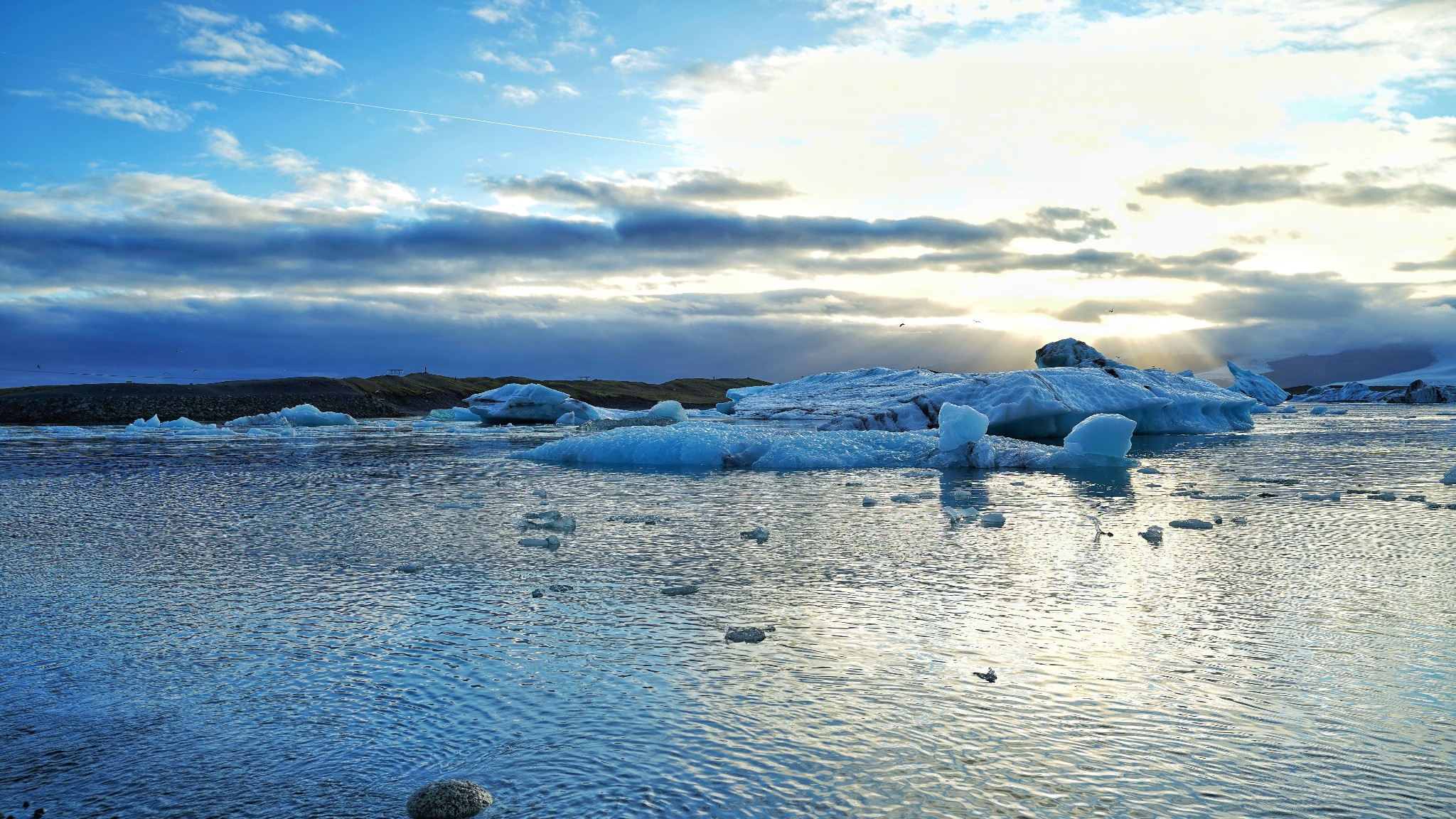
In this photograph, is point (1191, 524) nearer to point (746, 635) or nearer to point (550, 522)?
point (746, 635)

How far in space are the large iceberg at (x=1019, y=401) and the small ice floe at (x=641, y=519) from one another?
12020mm

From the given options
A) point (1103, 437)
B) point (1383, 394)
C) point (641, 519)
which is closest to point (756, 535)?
point (641, 519)

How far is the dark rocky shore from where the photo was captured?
160 ft

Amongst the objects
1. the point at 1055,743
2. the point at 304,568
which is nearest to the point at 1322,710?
the point at 1055,743

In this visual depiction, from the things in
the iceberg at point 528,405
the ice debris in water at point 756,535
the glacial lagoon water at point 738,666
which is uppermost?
the iceberg at point 528,405

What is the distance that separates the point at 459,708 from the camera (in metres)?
3.93

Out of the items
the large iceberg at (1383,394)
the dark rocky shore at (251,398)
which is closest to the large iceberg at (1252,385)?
the large iceberg at (1383,394)

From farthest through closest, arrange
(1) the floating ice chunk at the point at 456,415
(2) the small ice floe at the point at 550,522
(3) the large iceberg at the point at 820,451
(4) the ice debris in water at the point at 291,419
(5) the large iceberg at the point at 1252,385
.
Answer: (5) the large iceberg at the point at 1252,385 < (1) the floating ice chunk at the point at 456,415 < (4) the ice debris in water at the point at 291,419 < (3) the large iceberg at the point at 820,451 < (2) the small ice floe at the point at 550,522

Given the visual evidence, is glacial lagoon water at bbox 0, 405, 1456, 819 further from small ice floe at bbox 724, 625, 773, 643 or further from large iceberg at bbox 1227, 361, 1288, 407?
large iceberg at bbox 1227, 361, 1288, 407

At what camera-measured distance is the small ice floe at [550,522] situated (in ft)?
29.2

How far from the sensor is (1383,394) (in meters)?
81.9

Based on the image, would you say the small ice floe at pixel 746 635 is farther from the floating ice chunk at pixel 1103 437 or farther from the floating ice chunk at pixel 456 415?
the floating ice chunk at pixel 456 415

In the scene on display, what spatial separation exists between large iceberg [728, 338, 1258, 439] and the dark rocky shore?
38.6 meters

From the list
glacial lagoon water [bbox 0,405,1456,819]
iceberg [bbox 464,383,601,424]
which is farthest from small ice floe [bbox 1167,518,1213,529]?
iceberg [bbox 464,383,601,424]
